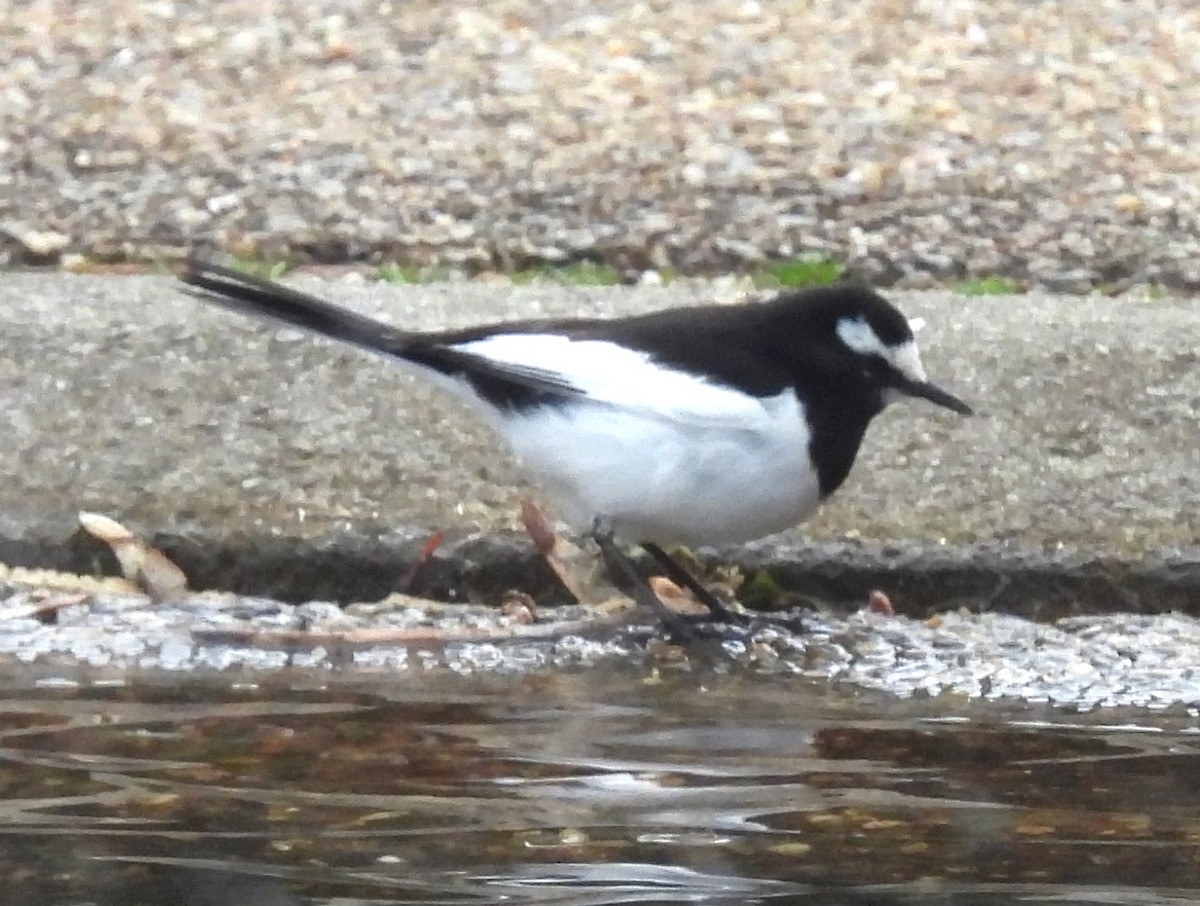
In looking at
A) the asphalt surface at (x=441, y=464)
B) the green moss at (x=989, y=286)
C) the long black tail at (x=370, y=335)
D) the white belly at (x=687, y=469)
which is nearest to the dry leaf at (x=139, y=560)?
the asphalt surface at (x=441, y=464)

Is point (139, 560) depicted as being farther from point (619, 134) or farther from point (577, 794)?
point (619, 134)

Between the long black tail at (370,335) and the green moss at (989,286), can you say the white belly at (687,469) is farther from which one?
the green moss at (989,286)

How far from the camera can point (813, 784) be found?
347 cm

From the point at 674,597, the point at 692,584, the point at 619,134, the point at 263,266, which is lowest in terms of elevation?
the point at 674,597

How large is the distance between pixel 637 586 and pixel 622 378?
1.42 ft

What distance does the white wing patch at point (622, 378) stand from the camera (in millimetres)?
4434

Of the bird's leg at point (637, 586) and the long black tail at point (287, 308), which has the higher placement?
the long black tail at point (287, 308)

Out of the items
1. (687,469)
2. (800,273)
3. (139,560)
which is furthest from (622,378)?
(800,273)

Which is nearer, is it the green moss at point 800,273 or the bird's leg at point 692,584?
the bird's leg at point 692,584

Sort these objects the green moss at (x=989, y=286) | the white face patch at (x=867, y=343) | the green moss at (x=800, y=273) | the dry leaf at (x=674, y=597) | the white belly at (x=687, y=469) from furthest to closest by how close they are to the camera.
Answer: the green moss at (x=800, y=273) → the green moss at (x=989, y=286) → the dry leaf at (x=674, y=597) → the white face patch at (x=867, y=343) → the white belly at (x=687, y=469)

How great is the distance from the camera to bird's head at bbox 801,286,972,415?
15.3 feet

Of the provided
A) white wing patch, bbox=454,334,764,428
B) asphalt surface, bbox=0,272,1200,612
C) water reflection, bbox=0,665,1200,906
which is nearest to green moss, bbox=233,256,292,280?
asphalt surface, bbox=0,272,1200,612

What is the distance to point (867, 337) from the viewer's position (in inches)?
183

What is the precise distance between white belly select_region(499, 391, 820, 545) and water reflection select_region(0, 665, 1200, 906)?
0.34 metres
